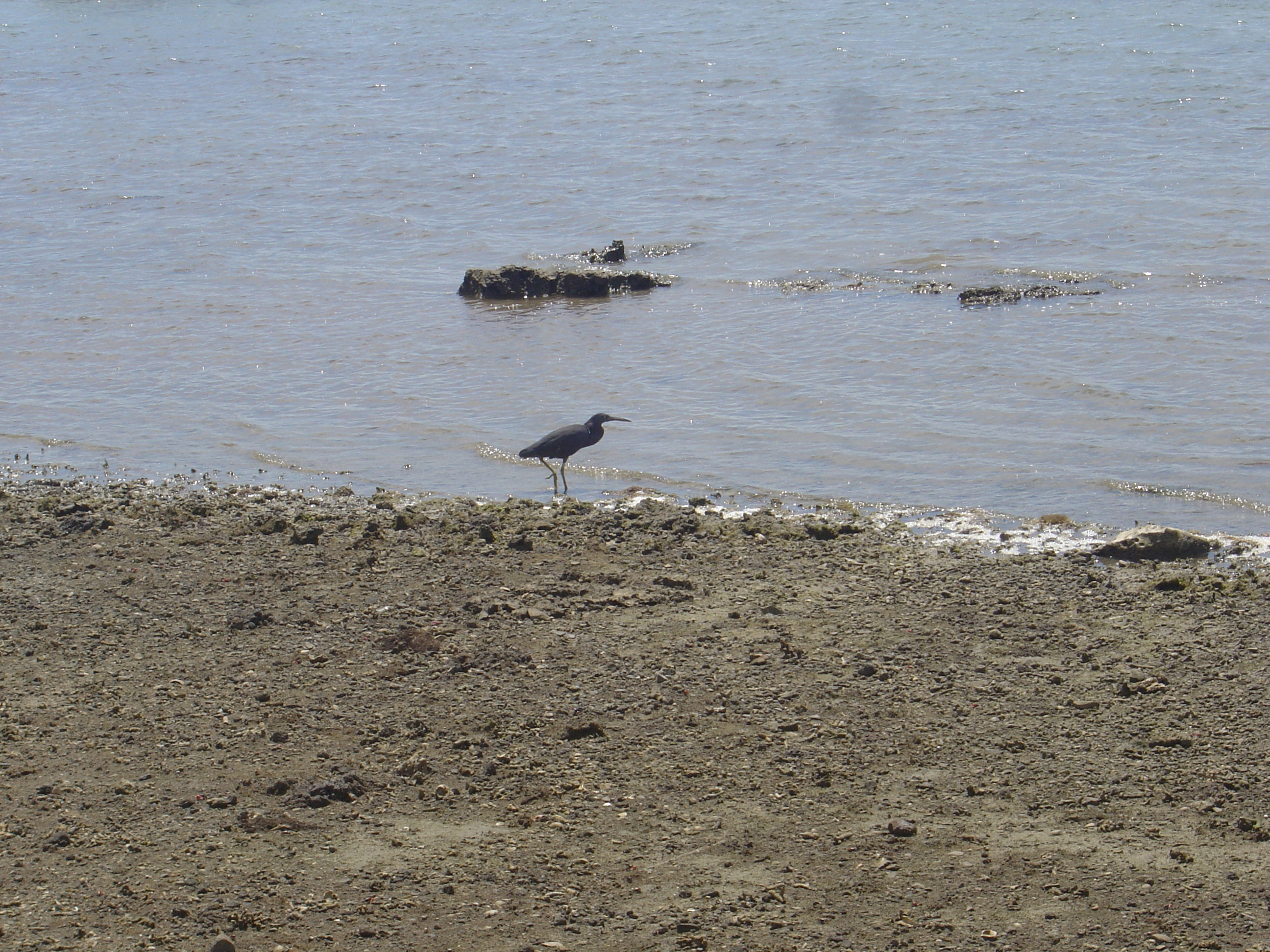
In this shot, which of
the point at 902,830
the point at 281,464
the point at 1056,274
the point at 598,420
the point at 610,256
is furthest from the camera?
the point at 610,256

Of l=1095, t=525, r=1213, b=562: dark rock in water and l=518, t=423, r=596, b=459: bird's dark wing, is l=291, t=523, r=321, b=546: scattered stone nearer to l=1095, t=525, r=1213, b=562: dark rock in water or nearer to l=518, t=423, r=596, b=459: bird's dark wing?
l=518, t=423, r=596, b=459: bird's dark wing

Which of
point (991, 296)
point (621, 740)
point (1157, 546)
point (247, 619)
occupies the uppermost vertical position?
point (991, 296)

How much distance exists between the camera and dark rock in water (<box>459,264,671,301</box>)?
1669cm

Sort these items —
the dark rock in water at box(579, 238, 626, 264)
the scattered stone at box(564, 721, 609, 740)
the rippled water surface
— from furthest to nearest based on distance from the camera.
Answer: the dark rock in water at box(579, 238, 626, 264) → the rippled water surface → the scattered stone at box(564, 721, 609, 740)

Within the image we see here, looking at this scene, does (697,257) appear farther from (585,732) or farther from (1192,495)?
(585,732)

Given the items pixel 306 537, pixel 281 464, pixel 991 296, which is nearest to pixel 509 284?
pixel 991 296

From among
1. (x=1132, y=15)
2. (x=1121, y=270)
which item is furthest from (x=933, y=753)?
(x=1132, y=15)

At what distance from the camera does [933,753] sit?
20.7 feet

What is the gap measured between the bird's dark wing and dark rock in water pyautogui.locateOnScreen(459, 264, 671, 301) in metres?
6.18

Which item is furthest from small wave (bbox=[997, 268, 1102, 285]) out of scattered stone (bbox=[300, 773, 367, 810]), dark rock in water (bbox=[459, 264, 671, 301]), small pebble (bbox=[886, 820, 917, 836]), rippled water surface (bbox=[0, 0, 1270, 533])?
scattered stone (bbox=[300, 773, 367, 810])

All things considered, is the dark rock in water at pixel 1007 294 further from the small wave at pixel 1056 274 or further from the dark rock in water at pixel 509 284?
the dark rock in water at pixel 509 284

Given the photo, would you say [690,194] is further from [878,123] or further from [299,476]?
[299,476]

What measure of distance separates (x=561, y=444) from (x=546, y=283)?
6524mm

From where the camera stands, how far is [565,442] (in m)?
10.7
